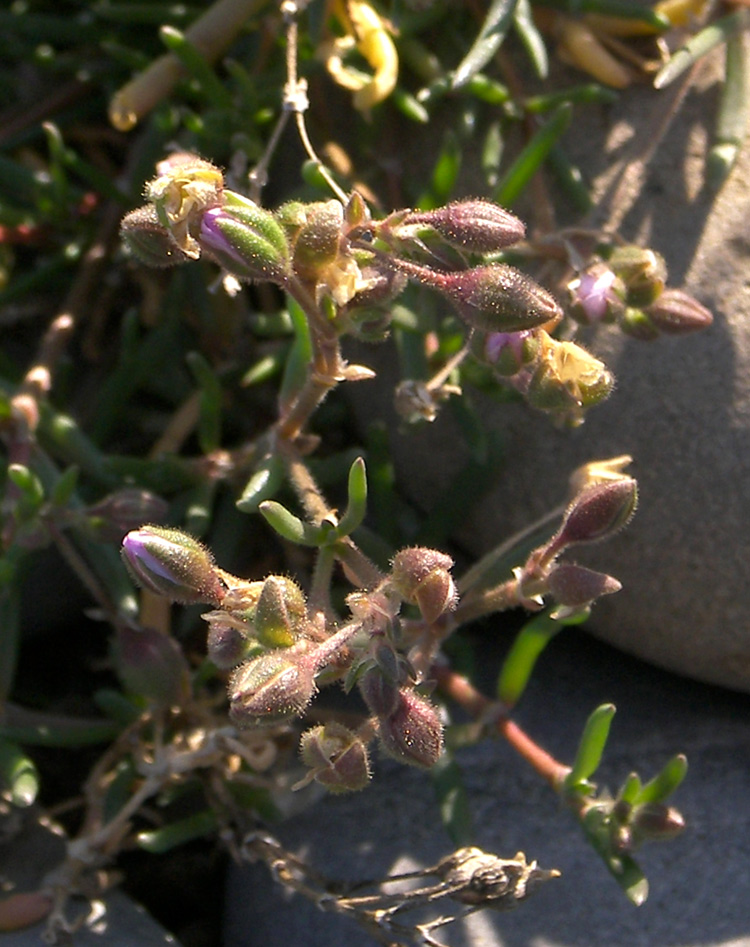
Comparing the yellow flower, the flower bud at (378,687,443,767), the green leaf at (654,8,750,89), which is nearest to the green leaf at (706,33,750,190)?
the green leaf at (654,8,750,89)

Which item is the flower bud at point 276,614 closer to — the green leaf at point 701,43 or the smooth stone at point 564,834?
the smooth stone at point 564,834

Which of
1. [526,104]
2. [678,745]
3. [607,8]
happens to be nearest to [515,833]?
[678,745]

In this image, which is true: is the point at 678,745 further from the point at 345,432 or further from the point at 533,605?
the point at 345,432

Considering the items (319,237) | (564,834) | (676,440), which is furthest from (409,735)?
(676,440)

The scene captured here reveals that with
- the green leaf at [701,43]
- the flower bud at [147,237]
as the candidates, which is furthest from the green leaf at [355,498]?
the green leaf at [701,43]

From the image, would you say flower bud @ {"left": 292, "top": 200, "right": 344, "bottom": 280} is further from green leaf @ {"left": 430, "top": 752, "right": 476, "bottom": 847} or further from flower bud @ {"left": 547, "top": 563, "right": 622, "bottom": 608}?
green leaf @ {"left": 430, "top": 752, "right": 476, "bottom": 847}

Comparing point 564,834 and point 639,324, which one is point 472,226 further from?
point 564,834
